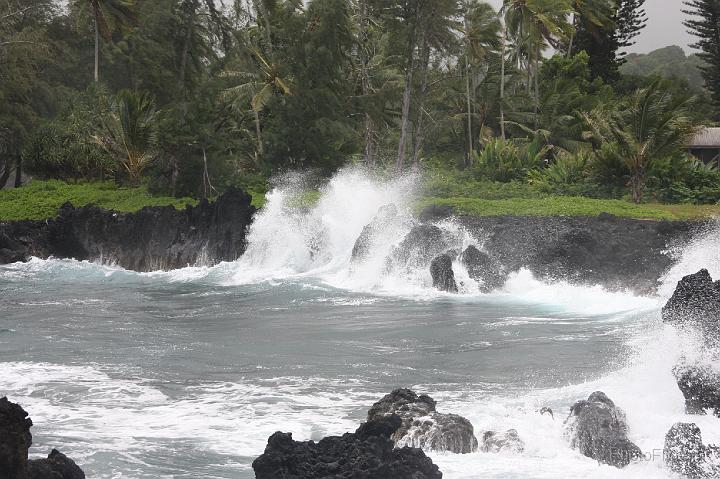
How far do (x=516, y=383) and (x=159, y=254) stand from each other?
60.0ft

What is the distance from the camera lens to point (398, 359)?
44.9 ft

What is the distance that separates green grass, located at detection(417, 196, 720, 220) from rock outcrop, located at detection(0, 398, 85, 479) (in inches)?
741

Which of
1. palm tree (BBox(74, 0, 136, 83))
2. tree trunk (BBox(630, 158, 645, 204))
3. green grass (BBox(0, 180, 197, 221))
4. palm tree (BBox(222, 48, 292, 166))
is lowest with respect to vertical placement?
green grass (BBox(0, 180, 197, 221))

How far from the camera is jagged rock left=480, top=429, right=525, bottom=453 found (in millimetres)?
8945

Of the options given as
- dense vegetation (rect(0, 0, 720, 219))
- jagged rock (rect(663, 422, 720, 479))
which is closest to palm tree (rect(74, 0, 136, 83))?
dense vegetation (rect(0, 0, 720, 219))

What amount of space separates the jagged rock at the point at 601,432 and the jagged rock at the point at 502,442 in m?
0.51

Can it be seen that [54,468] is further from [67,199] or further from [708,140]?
[708,140]

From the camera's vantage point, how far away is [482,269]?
864 inches

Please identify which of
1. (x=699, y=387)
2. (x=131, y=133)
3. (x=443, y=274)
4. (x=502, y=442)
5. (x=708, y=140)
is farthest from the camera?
(x=708, y=140)

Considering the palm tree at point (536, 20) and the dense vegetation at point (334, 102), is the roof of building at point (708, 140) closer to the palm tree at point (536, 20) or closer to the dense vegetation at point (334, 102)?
the dense vegetation at point (334, 102)

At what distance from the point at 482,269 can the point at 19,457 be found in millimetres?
16039

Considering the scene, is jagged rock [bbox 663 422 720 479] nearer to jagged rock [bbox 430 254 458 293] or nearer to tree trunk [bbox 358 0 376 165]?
jagged rock [bbox 430 254 458 293]

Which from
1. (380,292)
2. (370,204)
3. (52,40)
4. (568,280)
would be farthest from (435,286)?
(52,40)

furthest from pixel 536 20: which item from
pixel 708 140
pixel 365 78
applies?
pixel 708 140
